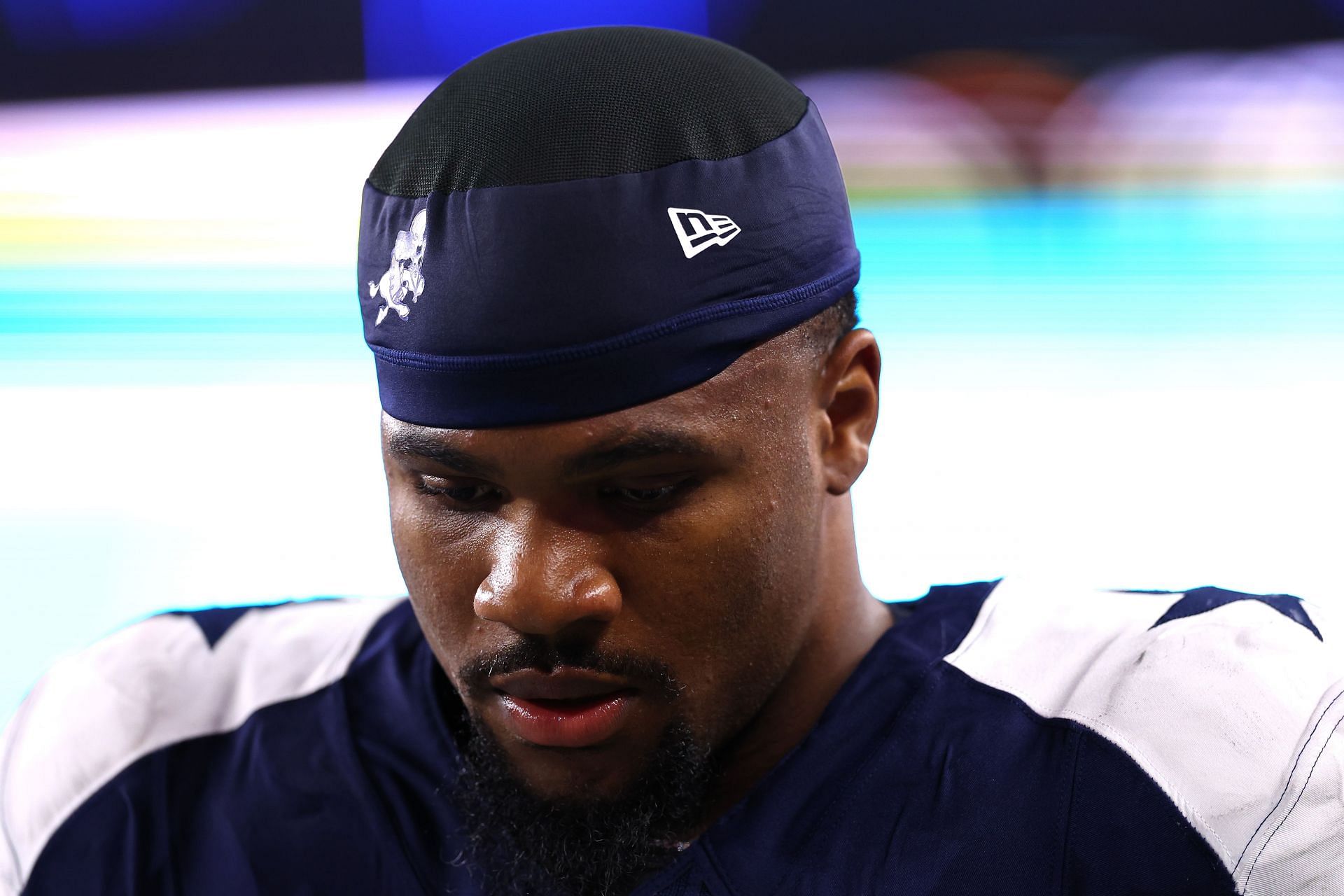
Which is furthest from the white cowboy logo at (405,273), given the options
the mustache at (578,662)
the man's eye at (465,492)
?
the mustache at (578,662)

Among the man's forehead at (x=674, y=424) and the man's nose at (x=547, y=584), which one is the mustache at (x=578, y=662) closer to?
the man's nose at (x=547, y=584)

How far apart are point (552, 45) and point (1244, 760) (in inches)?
26.2

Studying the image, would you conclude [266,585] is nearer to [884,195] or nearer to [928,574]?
[928,574]

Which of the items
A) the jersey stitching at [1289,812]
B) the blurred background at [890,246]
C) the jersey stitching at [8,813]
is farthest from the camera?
the blurred background at [890,246]

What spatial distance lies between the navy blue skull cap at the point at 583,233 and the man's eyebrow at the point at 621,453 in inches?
1.0

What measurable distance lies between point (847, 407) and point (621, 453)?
0.73 feet

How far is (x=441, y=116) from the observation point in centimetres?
94

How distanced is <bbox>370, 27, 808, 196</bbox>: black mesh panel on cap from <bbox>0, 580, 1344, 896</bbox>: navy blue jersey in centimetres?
42

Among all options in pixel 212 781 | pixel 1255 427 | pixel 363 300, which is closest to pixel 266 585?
pixel 212 781

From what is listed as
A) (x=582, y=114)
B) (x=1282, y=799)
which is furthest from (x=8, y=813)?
(x=1282, y=799)

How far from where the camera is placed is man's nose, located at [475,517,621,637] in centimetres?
87

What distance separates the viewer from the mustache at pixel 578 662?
90cm

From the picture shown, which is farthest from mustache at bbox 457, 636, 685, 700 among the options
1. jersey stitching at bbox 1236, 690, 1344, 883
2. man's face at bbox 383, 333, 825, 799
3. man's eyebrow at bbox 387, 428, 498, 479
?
jersey stitching at bbox 1236, 690, 1344, 883

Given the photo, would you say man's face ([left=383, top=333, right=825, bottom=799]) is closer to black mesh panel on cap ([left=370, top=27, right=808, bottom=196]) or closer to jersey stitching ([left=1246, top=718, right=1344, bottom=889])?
black mesh panel on cap ([left=370, top=27, right=808, bottom=196])
